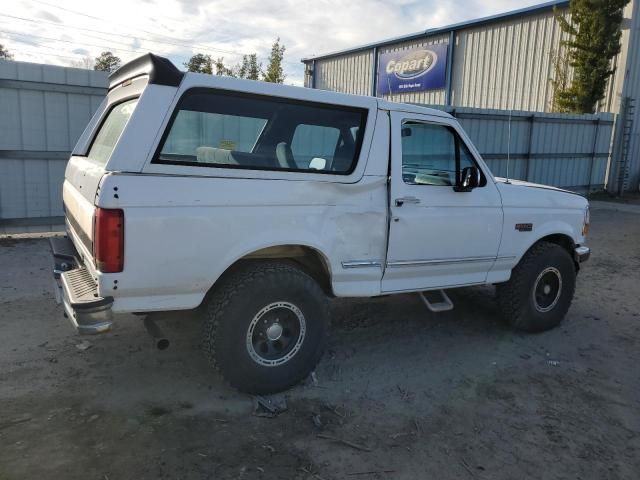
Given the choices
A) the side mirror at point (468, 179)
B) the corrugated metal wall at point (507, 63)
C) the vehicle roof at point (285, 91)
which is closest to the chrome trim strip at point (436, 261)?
the side mirror at point (468, 179)

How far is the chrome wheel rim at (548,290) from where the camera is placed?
4930mm

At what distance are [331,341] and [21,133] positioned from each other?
20.1 ft

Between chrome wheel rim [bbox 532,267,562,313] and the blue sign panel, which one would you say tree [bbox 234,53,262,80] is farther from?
chrome wheel rim [bbox 532,267,562,313]

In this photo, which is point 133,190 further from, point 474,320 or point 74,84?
point 74,84

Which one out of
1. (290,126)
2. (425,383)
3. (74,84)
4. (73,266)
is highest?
(74,84)

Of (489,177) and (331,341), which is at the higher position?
(489,177)

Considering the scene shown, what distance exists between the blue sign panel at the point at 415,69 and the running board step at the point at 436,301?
17.9m

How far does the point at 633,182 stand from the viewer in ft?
60.0

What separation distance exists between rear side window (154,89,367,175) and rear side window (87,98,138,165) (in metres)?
0.47

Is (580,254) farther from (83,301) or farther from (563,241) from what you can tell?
(83,301)

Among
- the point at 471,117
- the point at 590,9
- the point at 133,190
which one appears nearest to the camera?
the point at 133,190

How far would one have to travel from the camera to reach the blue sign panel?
73.6 feet

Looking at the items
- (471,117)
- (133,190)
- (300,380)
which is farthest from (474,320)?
(471,117)

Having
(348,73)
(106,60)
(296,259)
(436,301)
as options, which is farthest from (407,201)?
(106,60)
